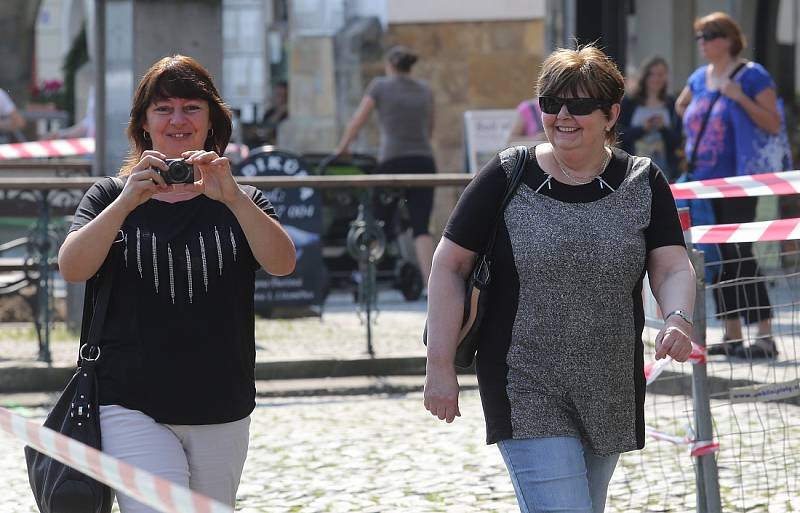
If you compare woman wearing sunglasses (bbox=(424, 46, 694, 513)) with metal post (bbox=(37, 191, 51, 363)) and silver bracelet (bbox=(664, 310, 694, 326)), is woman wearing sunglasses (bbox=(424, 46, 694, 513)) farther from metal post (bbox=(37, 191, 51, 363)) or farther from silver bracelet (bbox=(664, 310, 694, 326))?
metal post (bbox=(37, 191, 51, 363))

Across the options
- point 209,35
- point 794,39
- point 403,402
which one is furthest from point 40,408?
point 794,39

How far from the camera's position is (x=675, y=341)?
403cm

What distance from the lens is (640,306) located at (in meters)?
4.16

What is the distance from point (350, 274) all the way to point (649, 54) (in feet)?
18.3

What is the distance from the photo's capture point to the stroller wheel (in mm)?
13266

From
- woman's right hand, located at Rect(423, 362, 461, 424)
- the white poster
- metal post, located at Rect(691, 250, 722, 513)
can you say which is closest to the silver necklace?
woman's right hand, located at Rect(423, 362, 461, 424)

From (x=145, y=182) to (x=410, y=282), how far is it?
952cm

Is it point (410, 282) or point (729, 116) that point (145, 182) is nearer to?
point (729, 116)

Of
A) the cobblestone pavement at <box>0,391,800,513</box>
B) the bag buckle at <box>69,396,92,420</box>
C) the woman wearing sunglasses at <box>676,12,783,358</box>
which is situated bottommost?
the cobblestone pavement at <box>0,391,800,513</box>

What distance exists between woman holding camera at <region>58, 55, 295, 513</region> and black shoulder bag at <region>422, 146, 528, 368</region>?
0.48 meters

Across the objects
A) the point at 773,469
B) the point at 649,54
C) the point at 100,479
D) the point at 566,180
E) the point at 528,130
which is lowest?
the point at 773,469

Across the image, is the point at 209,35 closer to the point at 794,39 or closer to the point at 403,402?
the point at 403,402

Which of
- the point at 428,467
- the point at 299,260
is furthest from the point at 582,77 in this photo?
the point at 299,260

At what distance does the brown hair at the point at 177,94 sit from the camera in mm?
4207
